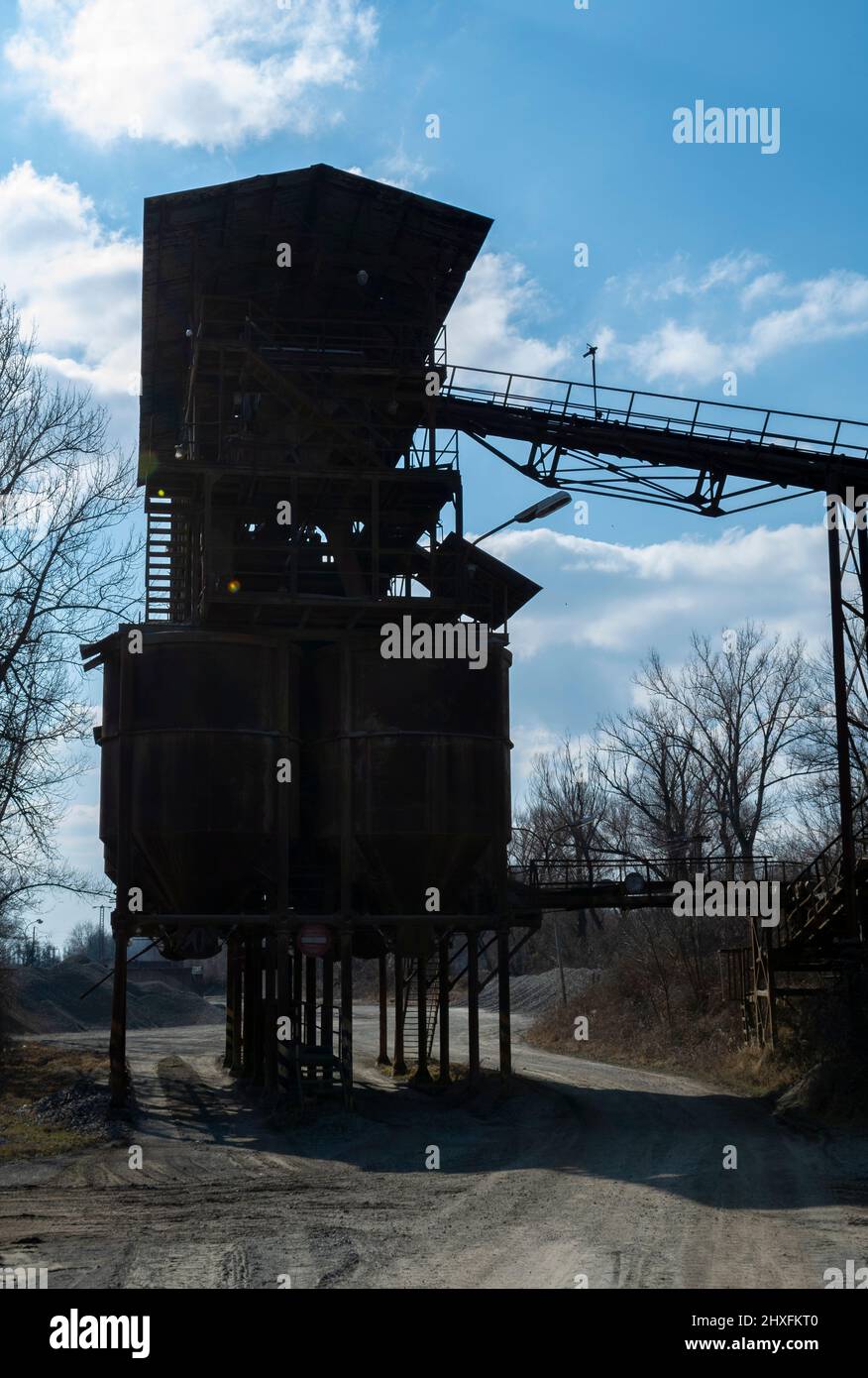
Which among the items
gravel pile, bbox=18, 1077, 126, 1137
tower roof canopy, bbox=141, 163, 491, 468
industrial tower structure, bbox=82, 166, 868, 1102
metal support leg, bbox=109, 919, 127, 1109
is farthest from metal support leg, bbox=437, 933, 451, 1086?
tower roof canopy, bbox=141, 163, 491, 468

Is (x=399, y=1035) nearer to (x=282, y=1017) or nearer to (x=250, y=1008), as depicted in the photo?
(x=250, y=1008)

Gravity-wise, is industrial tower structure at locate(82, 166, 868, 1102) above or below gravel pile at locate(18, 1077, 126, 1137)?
above

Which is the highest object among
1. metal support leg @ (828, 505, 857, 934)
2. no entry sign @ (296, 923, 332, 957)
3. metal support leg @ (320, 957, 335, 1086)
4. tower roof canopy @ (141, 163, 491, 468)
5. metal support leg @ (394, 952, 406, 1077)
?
tower roof canopy @ (141, 163, 491, 468)

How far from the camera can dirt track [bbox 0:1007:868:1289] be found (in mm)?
12016

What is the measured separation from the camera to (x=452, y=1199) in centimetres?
1648

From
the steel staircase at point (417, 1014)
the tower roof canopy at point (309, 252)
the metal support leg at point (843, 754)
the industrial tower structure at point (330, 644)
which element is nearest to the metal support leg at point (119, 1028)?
the industrial tower structure at point (330, 644)

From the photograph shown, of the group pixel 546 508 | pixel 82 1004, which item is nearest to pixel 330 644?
pixel 546 508

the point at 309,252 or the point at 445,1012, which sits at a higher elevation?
the point at 309,252

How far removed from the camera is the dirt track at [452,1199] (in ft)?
39.4

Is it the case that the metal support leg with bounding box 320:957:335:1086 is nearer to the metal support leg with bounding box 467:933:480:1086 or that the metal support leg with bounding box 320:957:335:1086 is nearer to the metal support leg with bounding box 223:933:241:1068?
the metal support leg with bounding box 467:933:480:1086

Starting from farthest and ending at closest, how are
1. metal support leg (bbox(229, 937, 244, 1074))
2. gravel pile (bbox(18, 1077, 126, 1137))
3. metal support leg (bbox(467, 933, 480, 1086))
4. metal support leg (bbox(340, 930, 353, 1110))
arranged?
metal support leg (bbox(229, 937, 244, 1074)), metal support leg (bbox(467, 933, 480, 1086)), metal support leg (bbox(340, 930, 353, 1110)), gravel pile (bbox(18, 1077, 126, 1137))

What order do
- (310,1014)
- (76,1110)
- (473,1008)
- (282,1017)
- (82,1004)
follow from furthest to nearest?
(82,1004) → (310,1014) → (473,1008) → (282,1017) → (76,1110)
